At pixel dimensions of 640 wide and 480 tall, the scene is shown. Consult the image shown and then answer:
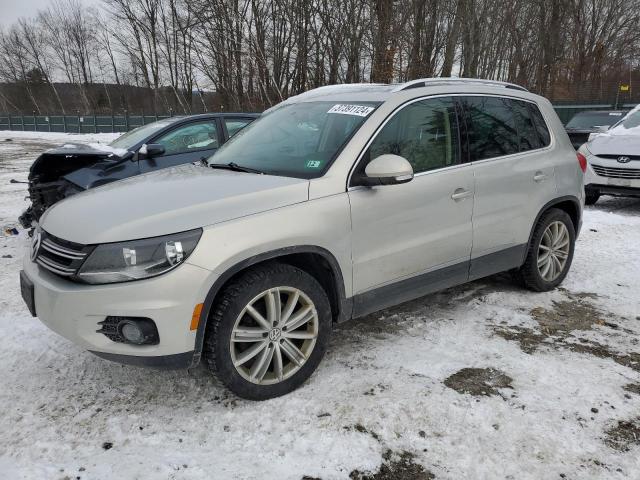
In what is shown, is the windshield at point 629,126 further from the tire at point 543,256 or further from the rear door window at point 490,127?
the rear door window at point 490,127

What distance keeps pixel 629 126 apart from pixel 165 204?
8.83m

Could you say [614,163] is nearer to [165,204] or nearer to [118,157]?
[118,157]

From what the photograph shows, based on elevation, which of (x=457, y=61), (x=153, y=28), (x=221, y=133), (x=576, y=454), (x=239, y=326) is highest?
(x=153, y=28)

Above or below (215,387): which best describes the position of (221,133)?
above

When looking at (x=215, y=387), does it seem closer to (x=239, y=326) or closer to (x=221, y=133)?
(x=239, y=326)

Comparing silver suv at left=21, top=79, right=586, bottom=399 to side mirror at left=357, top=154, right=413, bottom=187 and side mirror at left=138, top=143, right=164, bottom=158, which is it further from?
side mirror at left=138, top=143, right=164, bottom=158

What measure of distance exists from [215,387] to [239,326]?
0.53 metres

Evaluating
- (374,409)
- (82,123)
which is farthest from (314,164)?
(82,123)

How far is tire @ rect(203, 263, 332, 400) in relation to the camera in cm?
266

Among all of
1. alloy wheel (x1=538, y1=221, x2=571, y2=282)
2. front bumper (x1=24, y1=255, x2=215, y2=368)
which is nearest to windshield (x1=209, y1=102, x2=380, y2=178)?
front bumper (x1=24, y1=255, x2=215, y2=368)

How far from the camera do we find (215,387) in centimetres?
304

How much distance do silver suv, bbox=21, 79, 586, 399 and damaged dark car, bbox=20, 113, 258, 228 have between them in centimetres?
239

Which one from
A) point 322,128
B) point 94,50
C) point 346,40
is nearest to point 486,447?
point 322,128

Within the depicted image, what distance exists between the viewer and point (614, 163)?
800cm
